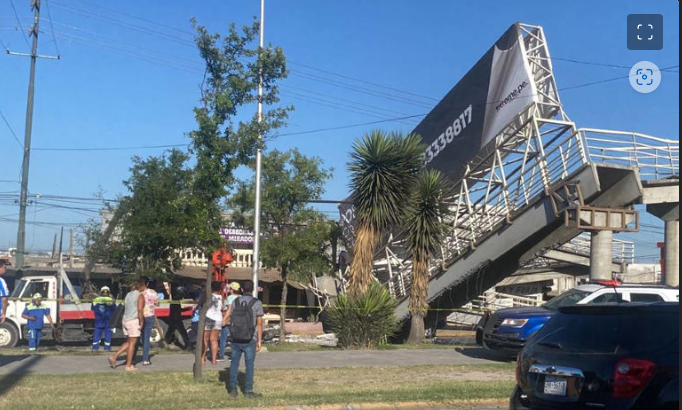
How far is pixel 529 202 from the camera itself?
1995 cm

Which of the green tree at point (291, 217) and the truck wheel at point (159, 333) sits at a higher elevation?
the green tree at point (291, 217)

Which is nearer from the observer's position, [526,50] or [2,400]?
[2,400]

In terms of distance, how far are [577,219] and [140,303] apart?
37.4ft

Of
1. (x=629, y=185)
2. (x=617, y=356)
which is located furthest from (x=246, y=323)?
(x=629, y=185)

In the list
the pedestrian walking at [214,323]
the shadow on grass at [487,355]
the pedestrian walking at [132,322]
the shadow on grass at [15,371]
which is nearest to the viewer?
the shadow on grass at [15,371]

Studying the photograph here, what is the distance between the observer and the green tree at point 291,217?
25375mm

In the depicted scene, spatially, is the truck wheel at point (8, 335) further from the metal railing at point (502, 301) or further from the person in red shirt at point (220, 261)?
the metal railing at point (502, 301)

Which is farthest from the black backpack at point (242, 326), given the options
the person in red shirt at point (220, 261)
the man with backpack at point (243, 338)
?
the person in red shirt at point (220, 261)

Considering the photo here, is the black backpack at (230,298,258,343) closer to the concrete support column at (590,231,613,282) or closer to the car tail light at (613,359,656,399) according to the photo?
the car tail light at (613,359,656,399)

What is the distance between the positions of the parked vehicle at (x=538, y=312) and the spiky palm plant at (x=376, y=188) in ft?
15.7

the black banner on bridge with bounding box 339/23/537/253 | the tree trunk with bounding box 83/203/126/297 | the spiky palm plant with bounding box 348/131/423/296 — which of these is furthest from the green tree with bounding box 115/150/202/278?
the black banner on bridge with bounding box 339/23/537/253

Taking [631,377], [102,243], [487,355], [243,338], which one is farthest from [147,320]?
[102,243]

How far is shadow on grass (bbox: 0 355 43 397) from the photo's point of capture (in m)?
11.1

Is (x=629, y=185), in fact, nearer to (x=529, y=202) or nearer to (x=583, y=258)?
(x=529, y=202)
